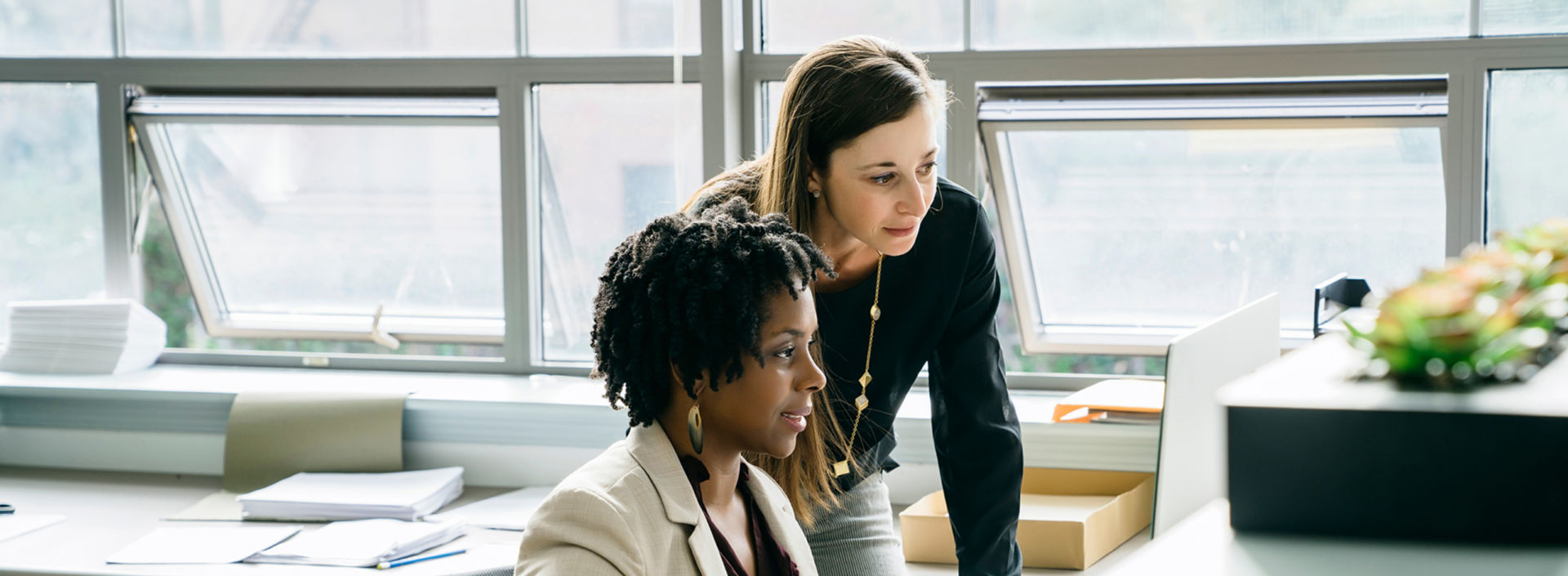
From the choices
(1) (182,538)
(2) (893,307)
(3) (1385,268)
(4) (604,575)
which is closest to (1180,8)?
(3) (1385,268)

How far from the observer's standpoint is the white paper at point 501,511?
2.42m

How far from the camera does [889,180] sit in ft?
4.94

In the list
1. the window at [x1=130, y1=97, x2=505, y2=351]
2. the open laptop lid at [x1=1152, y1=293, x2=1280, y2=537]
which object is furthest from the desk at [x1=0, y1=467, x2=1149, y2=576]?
the open laptop lid at [x1=1152, y1=293, x2=1280, y2=537]

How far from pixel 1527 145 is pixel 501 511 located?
228cm

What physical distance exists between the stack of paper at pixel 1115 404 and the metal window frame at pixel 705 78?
1.01ft

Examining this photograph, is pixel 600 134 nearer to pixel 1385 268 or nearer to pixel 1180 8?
pixel 1180 8

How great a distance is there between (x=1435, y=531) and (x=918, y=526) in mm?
1579

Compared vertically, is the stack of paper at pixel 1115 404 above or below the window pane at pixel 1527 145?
below

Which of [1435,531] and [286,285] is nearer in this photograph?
[1435,531]

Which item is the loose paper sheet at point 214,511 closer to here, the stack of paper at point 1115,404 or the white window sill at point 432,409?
the white window sill at point 432,409

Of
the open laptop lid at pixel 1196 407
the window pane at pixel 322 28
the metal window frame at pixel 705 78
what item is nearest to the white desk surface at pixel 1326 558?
the open laptop lid at pixel 1196 407

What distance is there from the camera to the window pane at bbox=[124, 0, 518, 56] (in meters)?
3.14

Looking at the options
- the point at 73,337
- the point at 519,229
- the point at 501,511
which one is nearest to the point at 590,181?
the point at 519,229

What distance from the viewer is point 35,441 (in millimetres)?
3098
